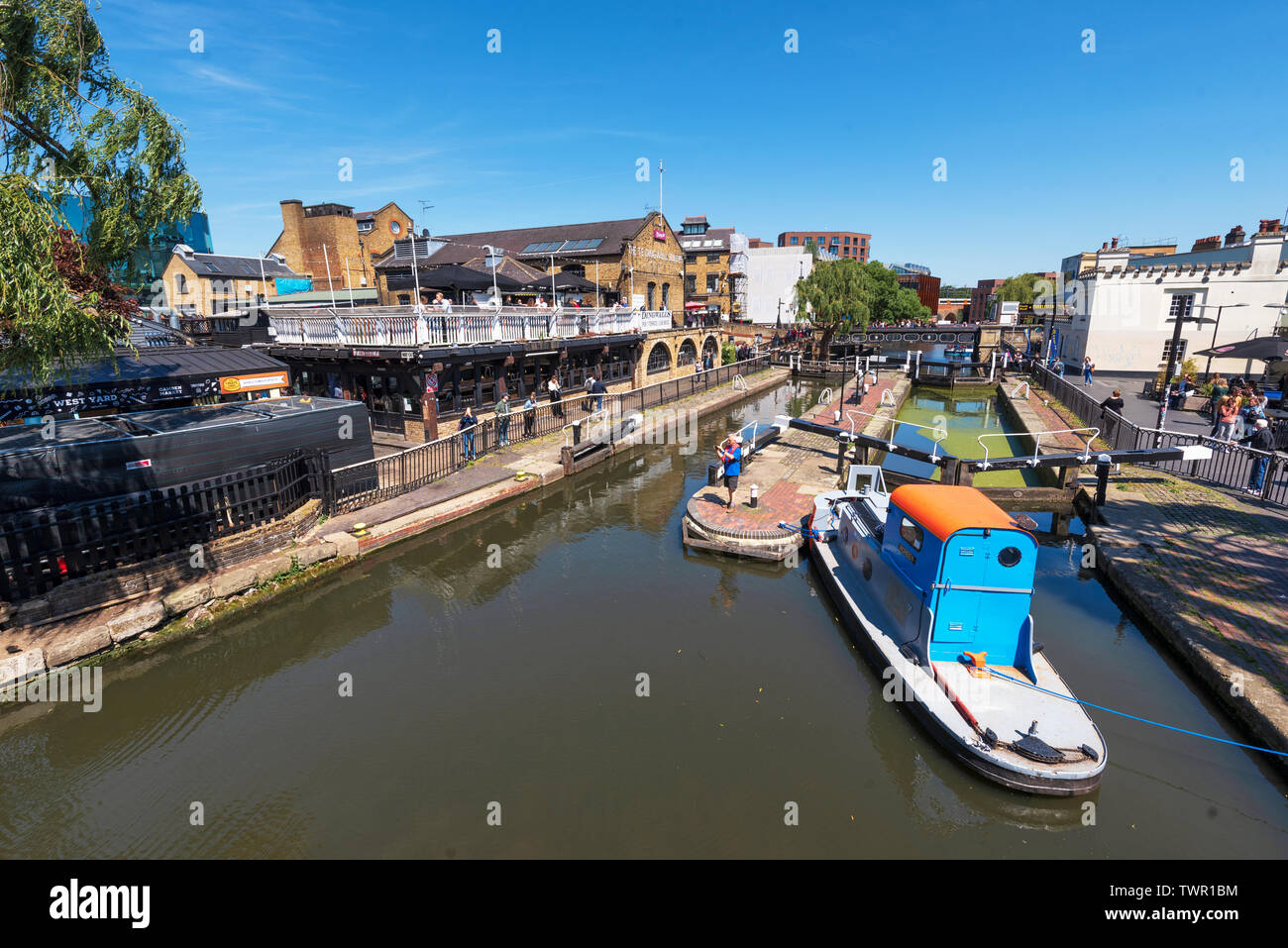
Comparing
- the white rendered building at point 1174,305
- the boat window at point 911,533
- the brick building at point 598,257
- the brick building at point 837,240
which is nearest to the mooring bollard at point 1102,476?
the boat window at point 911,533

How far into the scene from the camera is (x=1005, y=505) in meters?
14.1

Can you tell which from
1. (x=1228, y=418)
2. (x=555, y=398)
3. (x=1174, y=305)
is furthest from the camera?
(x=1174, y=305)

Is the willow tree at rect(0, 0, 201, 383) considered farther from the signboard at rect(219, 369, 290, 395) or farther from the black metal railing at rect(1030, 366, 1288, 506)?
the black metal railing at rect(1030, 366, 1288, 506)

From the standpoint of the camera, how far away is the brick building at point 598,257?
3594cm

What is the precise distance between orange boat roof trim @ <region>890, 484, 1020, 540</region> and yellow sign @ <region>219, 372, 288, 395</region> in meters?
15.6

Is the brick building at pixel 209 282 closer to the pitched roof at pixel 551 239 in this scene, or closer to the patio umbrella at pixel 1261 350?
the pitched roof at pixel 551 239

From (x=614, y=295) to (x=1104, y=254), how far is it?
31178 millimetres

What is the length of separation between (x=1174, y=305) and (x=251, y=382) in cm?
4200

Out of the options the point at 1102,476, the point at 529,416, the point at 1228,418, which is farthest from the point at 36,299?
the point at 1228,418

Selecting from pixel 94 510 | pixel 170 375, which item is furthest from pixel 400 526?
pixel 170 375

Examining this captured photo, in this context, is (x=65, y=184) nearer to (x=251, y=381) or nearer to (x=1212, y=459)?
(x=251, y=381)

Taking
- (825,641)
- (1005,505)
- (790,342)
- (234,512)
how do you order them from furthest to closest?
1. (790,342)
2. (1005,505)
3. (234,512)
4. (825,641)

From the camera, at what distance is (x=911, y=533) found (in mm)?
8219
